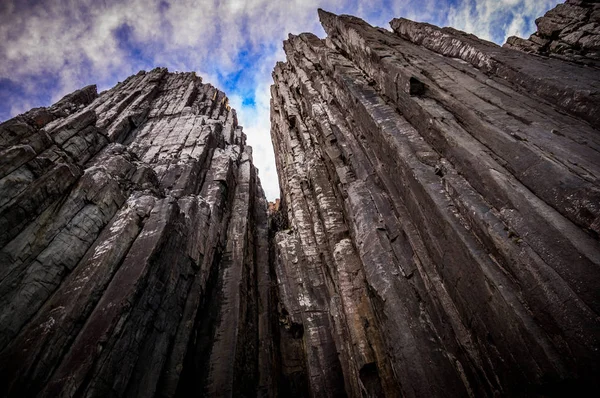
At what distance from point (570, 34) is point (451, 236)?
18.7 metres

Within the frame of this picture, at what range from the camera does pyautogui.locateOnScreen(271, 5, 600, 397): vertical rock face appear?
5090 millimetres

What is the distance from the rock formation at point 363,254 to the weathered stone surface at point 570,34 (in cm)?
22

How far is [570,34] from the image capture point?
15.2 meters

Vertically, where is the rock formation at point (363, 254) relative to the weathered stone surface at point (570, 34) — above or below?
below

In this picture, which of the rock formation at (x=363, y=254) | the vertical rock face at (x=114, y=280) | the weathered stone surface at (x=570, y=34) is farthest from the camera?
the weathered stone surface at (x=570, y=34)

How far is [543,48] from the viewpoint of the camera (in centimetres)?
1792


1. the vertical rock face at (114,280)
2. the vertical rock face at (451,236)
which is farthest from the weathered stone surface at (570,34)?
the vertical rock face at (114,280)

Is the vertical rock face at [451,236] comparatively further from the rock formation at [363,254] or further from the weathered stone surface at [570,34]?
Answer: the weathered stone surface at [570,34]

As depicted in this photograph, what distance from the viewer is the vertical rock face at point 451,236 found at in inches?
200

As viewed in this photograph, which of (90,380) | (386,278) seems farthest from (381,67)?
(90,380)

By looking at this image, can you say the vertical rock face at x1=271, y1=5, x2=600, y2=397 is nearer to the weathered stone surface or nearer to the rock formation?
the rock formation

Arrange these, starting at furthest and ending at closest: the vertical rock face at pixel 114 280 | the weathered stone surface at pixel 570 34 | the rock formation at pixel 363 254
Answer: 1. the weathered stone surface at pixel 570 34
2. the vertical rock face at pixel 114 280
3. the rock formation at pixel 363 254

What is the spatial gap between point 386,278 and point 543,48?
877 inches

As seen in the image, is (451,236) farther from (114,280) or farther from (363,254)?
(114,280)
